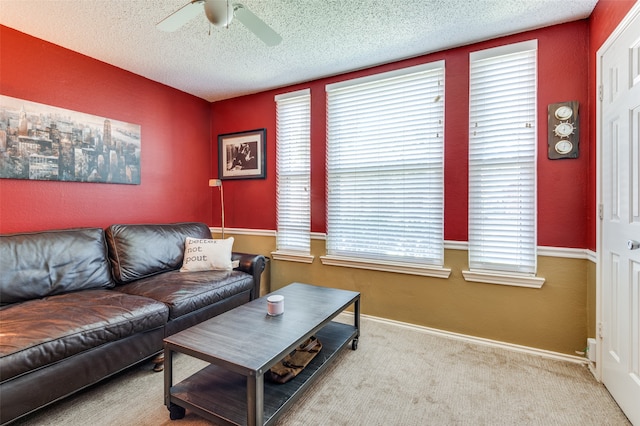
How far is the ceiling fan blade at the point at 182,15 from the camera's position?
5.30ft

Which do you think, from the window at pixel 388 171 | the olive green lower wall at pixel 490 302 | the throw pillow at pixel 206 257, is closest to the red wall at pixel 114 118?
the throw pillow at pixel 206 257

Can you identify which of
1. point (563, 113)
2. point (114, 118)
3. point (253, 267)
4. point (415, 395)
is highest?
point (114, 118)

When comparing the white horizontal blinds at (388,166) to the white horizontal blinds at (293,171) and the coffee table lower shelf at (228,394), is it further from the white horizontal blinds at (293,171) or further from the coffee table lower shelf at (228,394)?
the coffee table lower shelf at (228,394)

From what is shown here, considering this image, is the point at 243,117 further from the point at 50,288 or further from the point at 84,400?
the point at 84,400

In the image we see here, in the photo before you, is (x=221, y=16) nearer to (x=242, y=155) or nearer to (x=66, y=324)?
(x=66, y=324)

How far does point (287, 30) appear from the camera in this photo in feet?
7.47

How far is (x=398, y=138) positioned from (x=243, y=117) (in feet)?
6.69

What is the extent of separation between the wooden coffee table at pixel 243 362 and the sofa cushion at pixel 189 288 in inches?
20.5

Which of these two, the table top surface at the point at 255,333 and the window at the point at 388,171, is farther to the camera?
the window at the point at 388,171

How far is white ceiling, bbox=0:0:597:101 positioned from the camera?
2002mm

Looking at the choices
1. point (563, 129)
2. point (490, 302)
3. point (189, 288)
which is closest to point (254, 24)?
point (189, 288)

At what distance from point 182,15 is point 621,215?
2786 mm

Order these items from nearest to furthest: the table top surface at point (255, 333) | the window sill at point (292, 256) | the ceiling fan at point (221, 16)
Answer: the table top surface at point (255, 333) → the ceiling fan at point (221, 16) → the window sill at point (292, 256)

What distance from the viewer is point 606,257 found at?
1841 millimetres
